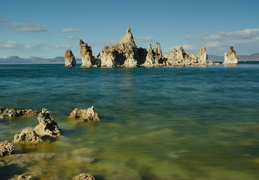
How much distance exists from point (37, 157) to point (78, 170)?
240cm

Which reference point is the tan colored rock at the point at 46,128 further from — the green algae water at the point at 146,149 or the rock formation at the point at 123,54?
the rock formation at the point at 123,54

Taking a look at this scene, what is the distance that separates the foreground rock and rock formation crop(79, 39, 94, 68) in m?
160

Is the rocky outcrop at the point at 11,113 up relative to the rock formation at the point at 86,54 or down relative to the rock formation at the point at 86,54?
down

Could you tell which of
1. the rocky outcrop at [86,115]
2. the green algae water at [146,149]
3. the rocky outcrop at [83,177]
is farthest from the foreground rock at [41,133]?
A: the rocky outcrop at [83,177]

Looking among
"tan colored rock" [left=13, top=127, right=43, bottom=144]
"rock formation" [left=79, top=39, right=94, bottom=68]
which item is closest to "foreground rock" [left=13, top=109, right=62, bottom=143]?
"tan colored rock" [left=13, top=127, right=43, bottom=144]

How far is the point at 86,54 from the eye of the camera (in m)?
172

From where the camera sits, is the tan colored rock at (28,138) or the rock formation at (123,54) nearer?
the tan colored rock at (28,138)

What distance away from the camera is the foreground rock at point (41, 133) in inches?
498

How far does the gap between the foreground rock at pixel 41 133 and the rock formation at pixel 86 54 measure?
159549mm

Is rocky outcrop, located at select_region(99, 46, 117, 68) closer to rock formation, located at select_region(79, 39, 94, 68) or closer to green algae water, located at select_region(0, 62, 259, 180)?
rock formation, located at select_region(79, 39, 94, 68)

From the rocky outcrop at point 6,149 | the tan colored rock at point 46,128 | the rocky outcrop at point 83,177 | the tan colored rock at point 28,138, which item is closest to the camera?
the rocky outcrop at point 83,177

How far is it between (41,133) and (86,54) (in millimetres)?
162113

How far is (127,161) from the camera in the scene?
10.3 meters

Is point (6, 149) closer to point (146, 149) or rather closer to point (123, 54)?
point (146, 149)
